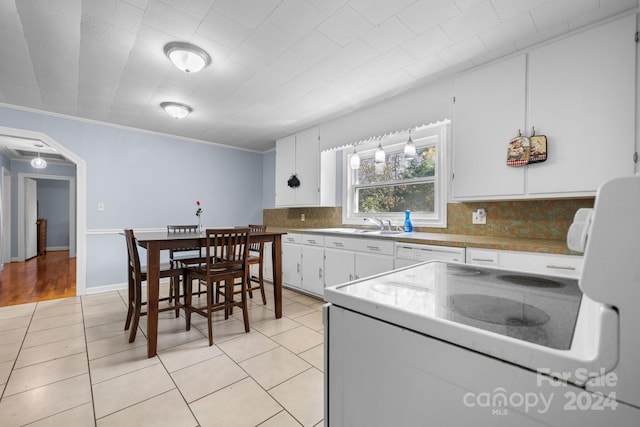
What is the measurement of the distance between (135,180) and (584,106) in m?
5.25

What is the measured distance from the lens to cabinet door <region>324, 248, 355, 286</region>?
10.4 ft

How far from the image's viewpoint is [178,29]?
6.55 ft

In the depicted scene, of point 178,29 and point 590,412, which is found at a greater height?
point 178,29

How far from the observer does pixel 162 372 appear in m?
1.95

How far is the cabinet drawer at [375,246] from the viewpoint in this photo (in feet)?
9.13

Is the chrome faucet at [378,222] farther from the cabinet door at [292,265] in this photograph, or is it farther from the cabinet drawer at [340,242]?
the cabinet door at [292,265]

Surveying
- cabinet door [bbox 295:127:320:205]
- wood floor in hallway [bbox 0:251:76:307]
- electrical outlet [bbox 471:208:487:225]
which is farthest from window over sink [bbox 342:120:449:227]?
wood floor in hallway [bbox 0:251:76:307]

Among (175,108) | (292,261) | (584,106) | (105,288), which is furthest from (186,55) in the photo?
(105,288)

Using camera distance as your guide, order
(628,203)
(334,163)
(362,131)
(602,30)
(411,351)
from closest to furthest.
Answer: (628,203), (411,351), (602,30), (362,131), (334,163)

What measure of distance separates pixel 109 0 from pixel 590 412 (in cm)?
272

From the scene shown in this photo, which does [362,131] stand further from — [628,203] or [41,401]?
[41,401]

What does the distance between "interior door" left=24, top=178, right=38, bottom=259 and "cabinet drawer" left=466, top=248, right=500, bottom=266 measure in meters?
9.18

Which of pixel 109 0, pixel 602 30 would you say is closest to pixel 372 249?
pixel 602 30

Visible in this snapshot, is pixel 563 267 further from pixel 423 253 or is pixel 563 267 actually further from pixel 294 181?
pixel 294 181
